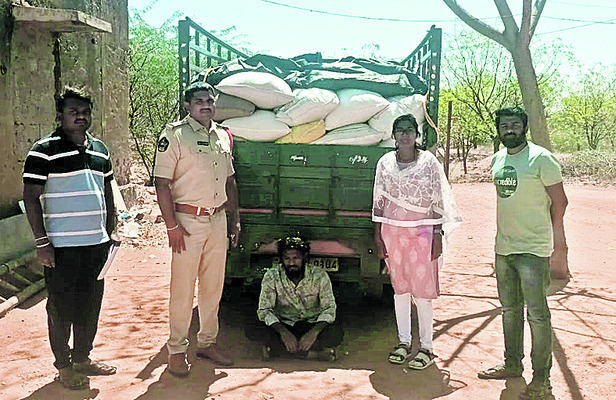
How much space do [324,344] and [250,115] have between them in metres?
1.84

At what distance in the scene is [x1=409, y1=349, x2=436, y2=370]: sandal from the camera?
3.91m

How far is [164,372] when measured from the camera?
3814 millimetres

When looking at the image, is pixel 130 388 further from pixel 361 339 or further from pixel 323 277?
pixel 361 339

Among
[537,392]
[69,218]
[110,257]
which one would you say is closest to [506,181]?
[537,392]

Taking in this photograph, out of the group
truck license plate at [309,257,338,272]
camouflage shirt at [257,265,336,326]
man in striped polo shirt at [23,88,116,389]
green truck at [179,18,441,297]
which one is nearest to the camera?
man in striped polo shirt at [23,88,116,389]

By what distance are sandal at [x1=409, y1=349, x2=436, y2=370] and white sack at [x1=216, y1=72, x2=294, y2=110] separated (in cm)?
215

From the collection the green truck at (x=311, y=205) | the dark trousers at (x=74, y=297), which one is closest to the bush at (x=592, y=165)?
the green truck at (x=311, y=205)

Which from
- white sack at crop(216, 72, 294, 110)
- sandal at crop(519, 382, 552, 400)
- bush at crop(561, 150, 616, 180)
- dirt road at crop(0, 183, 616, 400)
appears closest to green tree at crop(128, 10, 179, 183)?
dirt road at crop(0, 183, 616, 400)

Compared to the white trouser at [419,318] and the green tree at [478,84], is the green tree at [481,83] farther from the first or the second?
the white trouser at [419,318]

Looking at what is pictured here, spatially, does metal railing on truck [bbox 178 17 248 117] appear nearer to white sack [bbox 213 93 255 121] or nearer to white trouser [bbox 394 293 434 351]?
white sack [bbox 213 93 255 121]

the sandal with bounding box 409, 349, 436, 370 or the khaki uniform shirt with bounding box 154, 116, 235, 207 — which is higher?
the khaki uniform shirt with bounding box 154, 116, 235, 207

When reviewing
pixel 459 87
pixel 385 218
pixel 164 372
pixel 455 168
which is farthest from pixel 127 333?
pixel 455 168

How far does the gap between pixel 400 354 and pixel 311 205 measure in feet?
4.31

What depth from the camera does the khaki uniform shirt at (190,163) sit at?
11.9 feet
